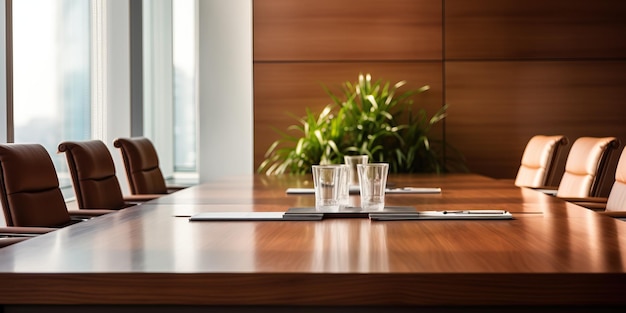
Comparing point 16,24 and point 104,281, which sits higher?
point 16,24

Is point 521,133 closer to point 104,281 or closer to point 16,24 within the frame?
point 16,24

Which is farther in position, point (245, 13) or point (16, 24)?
point (245, 13)

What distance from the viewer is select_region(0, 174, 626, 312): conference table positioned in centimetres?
137

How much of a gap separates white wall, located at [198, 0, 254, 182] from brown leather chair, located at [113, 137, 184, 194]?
2048 mm

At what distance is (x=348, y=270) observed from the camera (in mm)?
1415

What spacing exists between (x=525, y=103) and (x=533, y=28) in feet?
2.11

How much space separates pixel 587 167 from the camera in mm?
4211

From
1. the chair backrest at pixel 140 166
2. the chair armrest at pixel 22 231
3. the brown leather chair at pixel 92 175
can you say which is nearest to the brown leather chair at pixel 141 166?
the chair backrest at pixel 140 166

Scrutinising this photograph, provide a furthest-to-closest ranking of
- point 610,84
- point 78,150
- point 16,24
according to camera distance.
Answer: point 610,84 < point 16,24 < point 78,150

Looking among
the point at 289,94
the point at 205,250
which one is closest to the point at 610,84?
the point at 289,94

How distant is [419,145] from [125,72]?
2477mm

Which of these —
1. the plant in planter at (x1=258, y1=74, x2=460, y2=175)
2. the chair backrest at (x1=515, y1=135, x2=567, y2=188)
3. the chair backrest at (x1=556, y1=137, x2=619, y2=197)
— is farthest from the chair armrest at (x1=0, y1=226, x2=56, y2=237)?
the plant in planter at (x1=258, y1=74, x2=460, y2=175)

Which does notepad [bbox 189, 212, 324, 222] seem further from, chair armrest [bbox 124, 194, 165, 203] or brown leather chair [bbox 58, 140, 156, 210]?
chair armrest [bbox 124, 194, 165, 203]

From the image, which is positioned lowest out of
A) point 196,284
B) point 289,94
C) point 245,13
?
point 196,284
